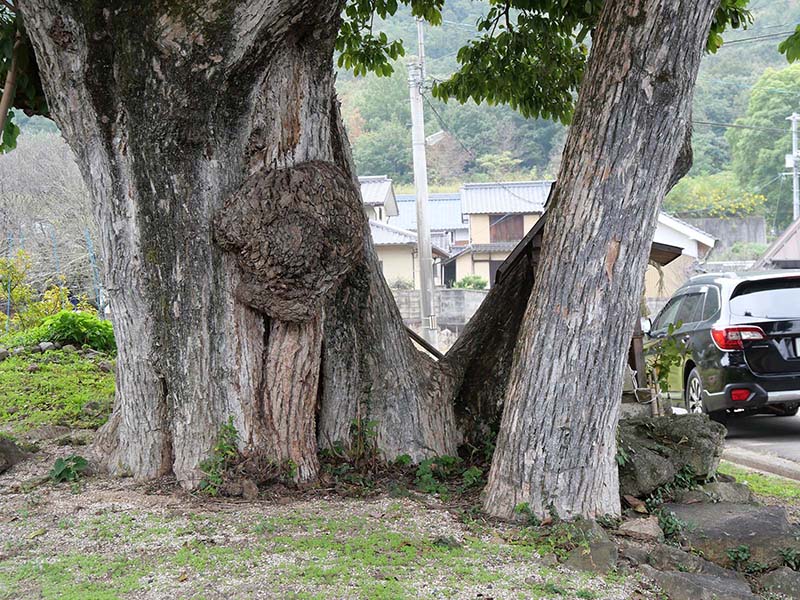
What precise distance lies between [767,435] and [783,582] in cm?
564

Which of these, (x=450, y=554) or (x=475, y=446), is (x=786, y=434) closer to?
(x=475, y=446)

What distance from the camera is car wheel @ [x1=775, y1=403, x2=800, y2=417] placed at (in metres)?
9.04

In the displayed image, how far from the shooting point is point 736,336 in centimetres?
844

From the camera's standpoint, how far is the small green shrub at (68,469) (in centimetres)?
499

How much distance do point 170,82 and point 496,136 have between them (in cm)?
4095

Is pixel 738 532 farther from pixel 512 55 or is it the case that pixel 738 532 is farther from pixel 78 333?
pixel 78 333

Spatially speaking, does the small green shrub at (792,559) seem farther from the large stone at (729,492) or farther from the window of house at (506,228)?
the window of house at (506,228)

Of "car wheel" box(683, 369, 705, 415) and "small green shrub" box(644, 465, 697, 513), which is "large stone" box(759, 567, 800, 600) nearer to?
"small green shrub" box(644, 465, 697, 513)

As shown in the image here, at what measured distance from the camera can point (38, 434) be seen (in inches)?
248

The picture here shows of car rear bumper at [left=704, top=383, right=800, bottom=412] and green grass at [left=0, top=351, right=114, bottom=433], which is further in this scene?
car rear bumper at [left=704, top=383, right=800, bottom=412]

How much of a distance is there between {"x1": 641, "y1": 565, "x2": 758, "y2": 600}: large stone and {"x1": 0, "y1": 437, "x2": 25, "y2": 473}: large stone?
13.1 ft

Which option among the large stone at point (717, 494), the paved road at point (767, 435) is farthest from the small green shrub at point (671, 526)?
the paved road at point (767, 435)

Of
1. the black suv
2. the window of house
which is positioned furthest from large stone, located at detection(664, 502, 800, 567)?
the window of house

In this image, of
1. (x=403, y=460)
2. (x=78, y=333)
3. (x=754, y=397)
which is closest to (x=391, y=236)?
(x=78, y=333)
